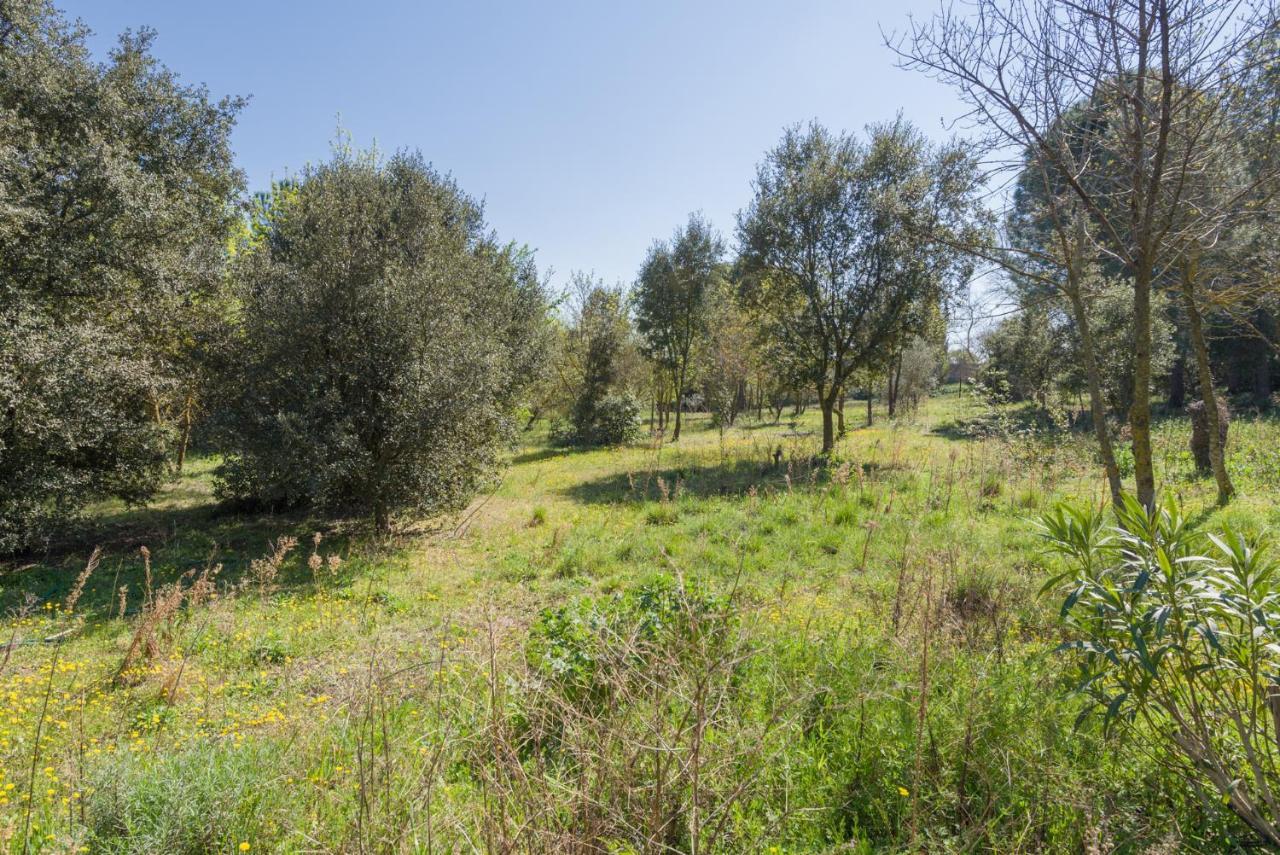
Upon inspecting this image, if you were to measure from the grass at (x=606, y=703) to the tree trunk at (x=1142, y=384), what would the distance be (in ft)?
4.74

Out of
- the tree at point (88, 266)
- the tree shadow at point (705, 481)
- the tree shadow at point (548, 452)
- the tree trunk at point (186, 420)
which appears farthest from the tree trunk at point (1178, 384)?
the tree trunk at point (186, 420)

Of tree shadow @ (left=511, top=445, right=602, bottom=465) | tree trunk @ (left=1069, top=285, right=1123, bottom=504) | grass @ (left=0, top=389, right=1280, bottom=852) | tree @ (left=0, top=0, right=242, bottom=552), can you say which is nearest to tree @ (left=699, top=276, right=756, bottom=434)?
tree shadow @ (left=511, top=445, right=602, bottom=465)

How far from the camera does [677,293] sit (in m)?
25.4

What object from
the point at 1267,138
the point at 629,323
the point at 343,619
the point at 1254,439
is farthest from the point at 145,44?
the point at 1254,439

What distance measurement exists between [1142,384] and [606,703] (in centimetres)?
482

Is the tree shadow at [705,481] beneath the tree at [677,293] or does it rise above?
beneath

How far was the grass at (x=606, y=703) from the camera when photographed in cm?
259

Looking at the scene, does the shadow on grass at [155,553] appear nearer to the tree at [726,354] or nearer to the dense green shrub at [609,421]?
the dense green shrub at [609,421]

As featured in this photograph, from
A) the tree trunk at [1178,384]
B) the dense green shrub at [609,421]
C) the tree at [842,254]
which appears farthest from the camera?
the dense green shrub at [609,421]

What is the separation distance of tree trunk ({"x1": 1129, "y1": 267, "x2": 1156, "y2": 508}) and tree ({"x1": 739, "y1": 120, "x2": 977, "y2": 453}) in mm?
10845

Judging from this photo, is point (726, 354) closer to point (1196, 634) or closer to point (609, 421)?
point (609, 421)

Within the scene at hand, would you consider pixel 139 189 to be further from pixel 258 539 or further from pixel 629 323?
pixel 629 323

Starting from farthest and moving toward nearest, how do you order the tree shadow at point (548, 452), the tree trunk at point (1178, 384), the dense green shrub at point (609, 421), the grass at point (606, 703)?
1. the dense green shrub at point (609, 421)
2. the tree trunk at point (1178, 384)
3. the tree shadow at point (548, 452)
4. the grass at point (606, 703)

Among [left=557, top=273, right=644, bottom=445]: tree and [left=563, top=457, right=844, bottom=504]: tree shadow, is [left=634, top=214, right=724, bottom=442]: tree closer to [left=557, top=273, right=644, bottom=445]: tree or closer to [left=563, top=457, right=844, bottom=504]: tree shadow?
[left=557, top=273, right=644, bottom=445]: tree
